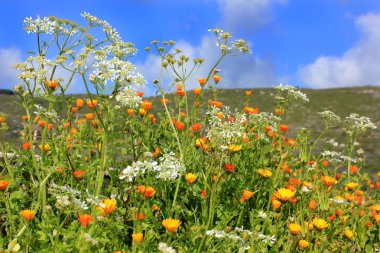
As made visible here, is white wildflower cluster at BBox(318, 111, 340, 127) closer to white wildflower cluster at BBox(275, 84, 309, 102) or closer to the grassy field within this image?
white wildflower cluster at BBox(275, 84, 309, 102)

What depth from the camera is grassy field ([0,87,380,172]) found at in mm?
23500

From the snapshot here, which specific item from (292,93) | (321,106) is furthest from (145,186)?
(321,106)

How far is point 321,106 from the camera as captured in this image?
32281mm

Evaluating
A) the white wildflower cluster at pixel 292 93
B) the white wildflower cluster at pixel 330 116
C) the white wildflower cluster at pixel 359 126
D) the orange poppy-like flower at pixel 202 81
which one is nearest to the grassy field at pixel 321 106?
the white wildflower cluster at pixel 359 126

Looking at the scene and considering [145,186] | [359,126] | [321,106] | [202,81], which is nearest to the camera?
[145,186]

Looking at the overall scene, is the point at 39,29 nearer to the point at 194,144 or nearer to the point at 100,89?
the point at 100,89

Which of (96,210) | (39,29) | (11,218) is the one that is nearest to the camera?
(96,210)

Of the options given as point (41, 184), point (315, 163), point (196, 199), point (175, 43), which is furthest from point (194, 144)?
point (41, 184)

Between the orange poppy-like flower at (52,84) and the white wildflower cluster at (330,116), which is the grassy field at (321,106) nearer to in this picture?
the white wildflower cluster at (330,116)

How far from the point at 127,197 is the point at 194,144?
4.68 ft

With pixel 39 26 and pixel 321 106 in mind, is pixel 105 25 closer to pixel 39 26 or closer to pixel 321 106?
pixel 39 26

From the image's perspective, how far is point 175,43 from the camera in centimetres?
568

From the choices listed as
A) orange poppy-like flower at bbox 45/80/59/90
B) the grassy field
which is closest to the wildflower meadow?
orange poppy-like flower at bbox 45/80/59/90

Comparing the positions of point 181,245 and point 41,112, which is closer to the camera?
point 181,245
